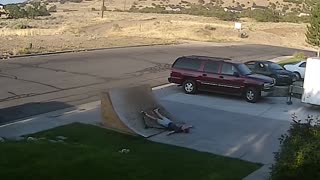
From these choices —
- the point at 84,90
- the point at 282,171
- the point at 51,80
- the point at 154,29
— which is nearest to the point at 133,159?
the point at 282,171

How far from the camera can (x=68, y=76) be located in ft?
88.5

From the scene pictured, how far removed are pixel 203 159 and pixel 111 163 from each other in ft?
11.0

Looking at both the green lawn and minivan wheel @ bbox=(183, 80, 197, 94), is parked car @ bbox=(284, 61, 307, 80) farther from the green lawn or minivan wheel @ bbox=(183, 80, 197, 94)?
the green lawn

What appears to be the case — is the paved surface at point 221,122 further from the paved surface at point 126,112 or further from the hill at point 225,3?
Answer: the hill at point 225,3

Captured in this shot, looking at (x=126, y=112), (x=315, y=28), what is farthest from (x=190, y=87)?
(x=315, y=28)

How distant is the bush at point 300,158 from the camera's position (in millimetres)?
8836

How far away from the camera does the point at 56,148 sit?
11258 mm

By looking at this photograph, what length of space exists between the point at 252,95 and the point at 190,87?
2877 millimetres

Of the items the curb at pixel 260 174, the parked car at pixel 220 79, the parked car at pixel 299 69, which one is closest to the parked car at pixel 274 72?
the parked car at pixel 299 69

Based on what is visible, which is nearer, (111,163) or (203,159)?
(111,163)

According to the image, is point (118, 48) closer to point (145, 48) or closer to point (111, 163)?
point (145, 48)

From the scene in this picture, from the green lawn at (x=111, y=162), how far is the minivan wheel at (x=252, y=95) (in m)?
9.59

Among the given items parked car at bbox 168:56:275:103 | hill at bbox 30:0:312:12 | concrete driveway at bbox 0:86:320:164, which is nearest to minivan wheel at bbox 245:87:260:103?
parked car at bbox 168:56:275:103

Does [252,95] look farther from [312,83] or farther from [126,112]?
[126,112]
